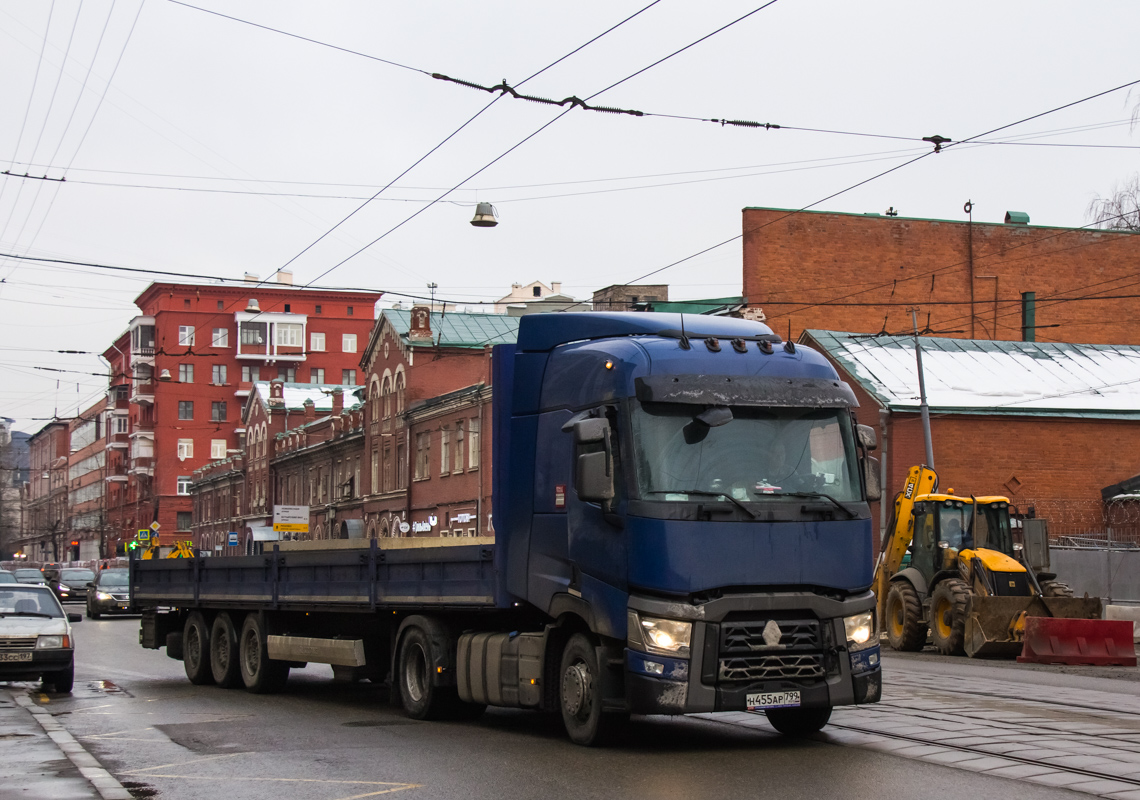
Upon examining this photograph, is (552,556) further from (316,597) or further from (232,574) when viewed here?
(232,574)

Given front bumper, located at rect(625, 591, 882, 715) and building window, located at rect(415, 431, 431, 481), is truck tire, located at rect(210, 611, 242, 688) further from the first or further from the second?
building window, located at rect(415, 431, 431, 481)

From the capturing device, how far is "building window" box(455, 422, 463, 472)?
178 feet

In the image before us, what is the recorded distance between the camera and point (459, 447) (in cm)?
5450

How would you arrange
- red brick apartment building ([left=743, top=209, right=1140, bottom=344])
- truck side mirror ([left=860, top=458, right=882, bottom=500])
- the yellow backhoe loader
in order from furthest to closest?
red brick apartment building ([left=743, top=209, right=1140, bottom=344]) < the yellow backhoe loader < truck side mirror ([left=860, top=458, right=882, bottom=500])

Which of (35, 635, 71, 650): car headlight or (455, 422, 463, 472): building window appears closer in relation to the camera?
(35, 635, 71, 650): car headlight

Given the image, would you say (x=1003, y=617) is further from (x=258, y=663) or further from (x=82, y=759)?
(x=82, y=759)

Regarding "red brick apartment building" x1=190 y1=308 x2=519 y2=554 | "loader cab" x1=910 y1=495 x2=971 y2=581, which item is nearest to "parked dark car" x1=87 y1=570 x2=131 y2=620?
"red brick apartment building" x1=190 y1=308 x2=519 y2=554

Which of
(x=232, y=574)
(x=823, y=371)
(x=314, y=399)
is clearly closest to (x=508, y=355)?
(x=823, y=371)

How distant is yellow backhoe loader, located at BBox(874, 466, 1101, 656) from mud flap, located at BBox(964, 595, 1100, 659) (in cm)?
2

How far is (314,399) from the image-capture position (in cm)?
8938

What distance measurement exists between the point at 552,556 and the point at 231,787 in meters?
3.36

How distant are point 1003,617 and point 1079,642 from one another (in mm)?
1642

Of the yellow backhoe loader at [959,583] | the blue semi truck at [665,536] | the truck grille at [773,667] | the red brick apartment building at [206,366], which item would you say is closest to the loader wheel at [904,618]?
the yellow backhoe loader at [959,583]

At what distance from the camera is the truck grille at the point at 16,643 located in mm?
18438
